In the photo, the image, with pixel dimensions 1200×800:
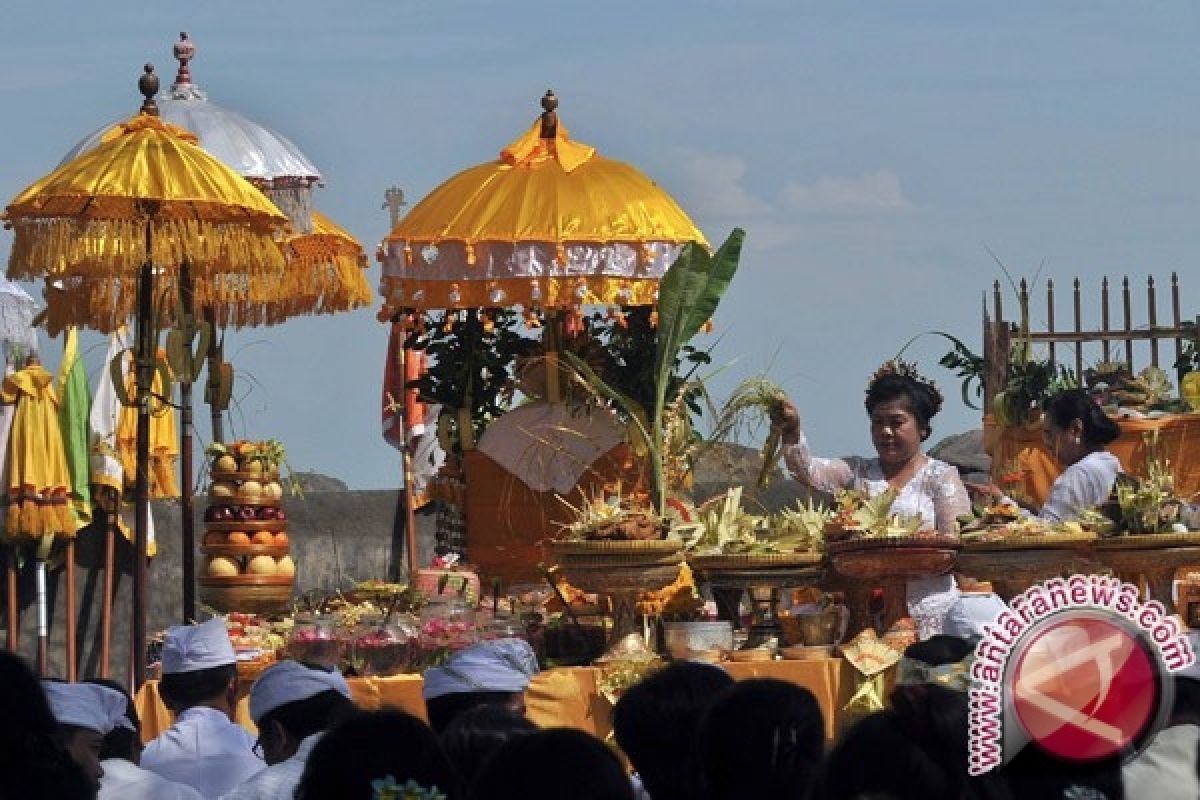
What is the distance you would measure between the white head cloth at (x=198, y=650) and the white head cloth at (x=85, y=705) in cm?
130

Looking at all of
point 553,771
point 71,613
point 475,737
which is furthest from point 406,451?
point 553,771

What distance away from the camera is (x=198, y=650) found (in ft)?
26.1

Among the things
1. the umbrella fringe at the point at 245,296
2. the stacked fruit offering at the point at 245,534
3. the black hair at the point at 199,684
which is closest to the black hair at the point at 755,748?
the black hair at the point at 199,684

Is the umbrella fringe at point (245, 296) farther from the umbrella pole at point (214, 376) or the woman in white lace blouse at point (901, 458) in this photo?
the woman in white lace blouse at point (901, 458)

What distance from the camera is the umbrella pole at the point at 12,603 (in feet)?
52.3

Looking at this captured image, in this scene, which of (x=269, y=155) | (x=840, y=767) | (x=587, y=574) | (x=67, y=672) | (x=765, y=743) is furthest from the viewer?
(x=67, y=672)

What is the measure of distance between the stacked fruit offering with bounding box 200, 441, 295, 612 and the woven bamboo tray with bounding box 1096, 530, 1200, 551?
434cm

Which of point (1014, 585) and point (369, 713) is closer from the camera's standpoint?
point (369, 713)

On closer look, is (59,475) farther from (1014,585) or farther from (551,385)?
(1014,585)

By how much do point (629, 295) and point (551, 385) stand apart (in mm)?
619

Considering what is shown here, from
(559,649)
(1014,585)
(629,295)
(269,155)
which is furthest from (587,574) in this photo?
(269,155)

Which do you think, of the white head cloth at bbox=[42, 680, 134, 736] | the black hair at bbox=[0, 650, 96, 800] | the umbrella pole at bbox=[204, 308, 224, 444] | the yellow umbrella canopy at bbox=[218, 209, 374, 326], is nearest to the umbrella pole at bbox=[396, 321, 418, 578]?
the yellow umbrella canopy at bbox=[218, 209, 374, 326]

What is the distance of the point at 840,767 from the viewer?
15.2ft

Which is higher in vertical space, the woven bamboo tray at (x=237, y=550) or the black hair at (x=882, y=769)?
the woven bamboo tray at (x=237, y=550)
